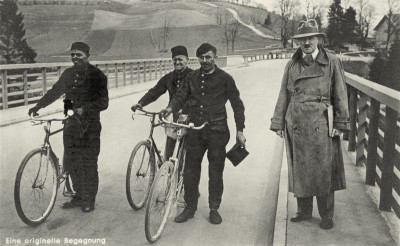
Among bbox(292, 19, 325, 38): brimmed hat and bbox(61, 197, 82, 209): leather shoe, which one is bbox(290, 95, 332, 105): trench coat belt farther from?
bbox(61, 197, 82, 209): leather shoe

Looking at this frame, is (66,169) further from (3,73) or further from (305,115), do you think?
(3,73)

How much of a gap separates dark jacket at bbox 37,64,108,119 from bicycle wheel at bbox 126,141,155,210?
0.65m

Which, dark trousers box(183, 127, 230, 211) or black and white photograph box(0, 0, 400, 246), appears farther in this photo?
dark trousers box(183, 127, 230, 211)

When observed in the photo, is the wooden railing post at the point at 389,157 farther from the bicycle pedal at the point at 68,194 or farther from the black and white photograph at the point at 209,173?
the bicycle pedal at the point at 68,194

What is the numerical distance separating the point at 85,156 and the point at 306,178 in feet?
7.34

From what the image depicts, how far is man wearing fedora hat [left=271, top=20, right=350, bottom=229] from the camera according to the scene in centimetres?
429

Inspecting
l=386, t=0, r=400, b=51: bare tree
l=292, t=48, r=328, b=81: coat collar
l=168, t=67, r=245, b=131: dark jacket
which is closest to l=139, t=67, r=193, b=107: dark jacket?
l=168, t=67, r=245, b=131: dark jacket

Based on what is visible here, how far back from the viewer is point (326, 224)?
14.2ft

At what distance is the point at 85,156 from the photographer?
5215 millimetres

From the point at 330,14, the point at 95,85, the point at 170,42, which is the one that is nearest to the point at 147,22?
the point at 170,42

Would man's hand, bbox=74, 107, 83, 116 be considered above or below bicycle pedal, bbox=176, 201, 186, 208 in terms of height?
above

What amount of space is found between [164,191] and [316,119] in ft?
4.62

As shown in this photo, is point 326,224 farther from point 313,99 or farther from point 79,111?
point 79,111

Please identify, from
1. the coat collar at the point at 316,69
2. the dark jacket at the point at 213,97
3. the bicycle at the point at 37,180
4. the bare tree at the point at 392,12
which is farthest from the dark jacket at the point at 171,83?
the bare tree at the point at 392,12
